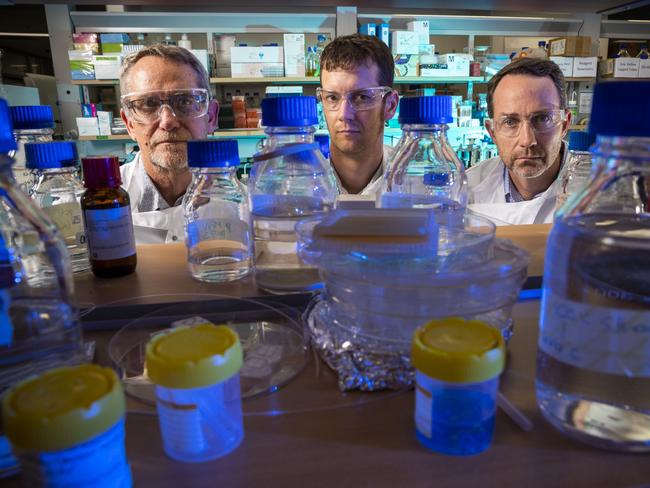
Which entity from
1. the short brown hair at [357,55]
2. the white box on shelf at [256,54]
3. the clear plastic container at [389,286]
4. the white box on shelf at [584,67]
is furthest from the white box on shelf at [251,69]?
the clear plastic container at [389,286]

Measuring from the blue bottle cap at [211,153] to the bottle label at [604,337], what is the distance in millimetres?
477

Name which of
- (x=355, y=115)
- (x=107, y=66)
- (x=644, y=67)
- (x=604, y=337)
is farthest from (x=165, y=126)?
(x=644, y=67)

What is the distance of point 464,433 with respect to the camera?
0.39m

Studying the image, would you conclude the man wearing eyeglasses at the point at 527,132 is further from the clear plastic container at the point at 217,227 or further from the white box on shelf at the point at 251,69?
the white box on shelf at the point at 251,69

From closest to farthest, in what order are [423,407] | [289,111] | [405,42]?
1. [423,407]
2. [289,111]
3. [405,42]

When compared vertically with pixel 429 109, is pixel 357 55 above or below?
above

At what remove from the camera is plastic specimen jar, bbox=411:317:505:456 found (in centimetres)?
36

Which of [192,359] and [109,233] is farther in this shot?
[109,233]

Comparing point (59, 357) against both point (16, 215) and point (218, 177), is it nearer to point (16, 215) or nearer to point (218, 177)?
point (16, 215)

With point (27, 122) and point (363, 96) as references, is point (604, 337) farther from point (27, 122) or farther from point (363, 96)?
point (363, 96)

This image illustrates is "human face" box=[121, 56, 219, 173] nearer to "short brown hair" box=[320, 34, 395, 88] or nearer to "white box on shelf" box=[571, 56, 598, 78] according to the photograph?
"short brown hair" box=[320, 34, 395, 88]

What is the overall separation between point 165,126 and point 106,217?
0.82m

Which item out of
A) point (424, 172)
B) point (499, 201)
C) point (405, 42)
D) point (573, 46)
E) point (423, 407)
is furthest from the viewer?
point (573, 46)

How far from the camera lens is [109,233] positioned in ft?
2.48
